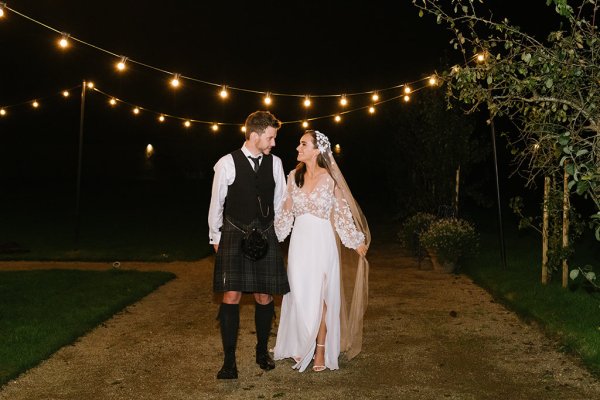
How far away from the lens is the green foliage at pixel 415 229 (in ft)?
51.2

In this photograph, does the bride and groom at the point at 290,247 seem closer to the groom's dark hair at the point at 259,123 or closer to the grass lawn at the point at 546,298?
the groom's dark hair at the point at 259,123

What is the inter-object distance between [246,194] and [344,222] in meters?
1.07

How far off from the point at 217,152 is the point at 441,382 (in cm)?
5079

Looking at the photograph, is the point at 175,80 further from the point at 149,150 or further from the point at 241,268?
the point at 149,150

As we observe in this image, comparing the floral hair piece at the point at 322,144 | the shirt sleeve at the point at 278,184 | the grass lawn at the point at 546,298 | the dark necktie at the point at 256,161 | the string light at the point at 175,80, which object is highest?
the string light at the point at 175,80

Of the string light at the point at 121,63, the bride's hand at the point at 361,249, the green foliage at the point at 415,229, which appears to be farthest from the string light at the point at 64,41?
the green foliage at the point at 415,229

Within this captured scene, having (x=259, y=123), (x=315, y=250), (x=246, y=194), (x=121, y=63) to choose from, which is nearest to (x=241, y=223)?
(x=246, y=194)

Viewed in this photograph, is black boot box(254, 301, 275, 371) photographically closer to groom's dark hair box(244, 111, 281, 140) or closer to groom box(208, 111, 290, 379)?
groom box(208, 111, 290, 379)

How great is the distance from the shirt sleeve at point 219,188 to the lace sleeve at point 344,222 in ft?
3.64

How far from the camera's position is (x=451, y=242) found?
1332 centimetres

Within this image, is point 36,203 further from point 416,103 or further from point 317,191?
point 317,191

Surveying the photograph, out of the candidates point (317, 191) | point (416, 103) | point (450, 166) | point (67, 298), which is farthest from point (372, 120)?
point (317, 191)

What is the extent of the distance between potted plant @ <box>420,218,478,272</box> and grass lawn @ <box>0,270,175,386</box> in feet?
15.9

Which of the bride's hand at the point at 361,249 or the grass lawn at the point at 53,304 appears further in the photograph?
the grass lawn at the point at 53,304
